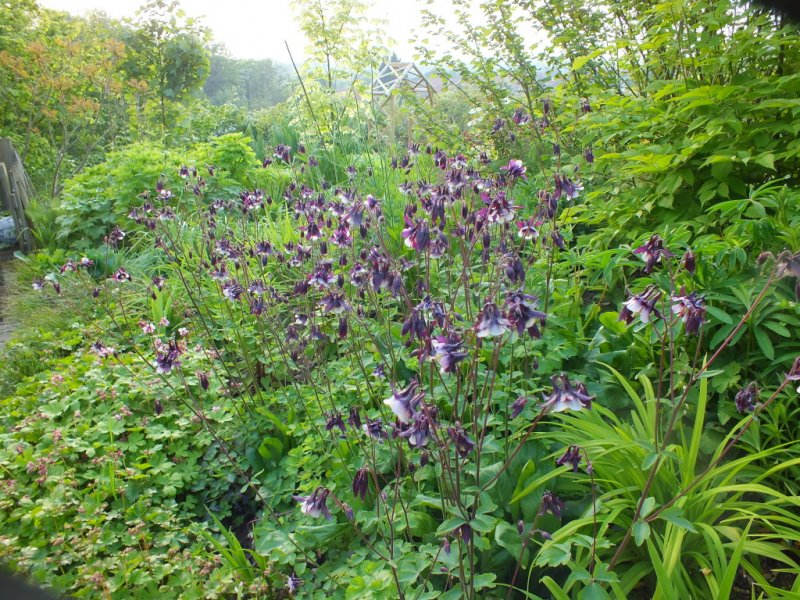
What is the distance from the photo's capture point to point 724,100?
291 centimetres

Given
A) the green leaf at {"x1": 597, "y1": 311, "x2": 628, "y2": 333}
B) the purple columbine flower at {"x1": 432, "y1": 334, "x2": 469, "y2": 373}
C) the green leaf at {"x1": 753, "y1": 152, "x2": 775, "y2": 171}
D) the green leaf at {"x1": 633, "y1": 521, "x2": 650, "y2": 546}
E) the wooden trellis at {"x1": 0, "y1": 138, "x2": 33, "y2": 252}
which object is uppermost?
the wooden trellis at {"x1": 0, "y1": 138, "x2": 33, "y2": 252}

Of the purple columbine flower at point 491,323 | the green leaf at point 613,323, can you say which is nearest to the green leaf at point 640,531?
the purple columbine flower at point 491,323

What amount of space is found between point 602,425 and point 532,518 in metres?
0.50

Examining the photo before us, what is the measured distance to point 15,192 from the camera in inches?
316

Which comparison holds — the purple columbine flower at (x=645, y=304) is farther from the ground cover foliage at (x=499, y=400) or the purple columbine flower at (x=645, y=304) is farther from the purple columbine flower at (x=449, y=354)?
the purple columbine flower at (x=449, y=354)

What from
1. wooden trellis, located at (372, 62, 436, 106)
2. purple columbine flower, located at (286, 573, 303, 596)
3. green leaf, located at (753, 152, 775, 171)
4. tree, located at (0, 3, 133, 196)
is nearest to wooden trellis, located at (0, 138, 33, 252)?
tree, located at (0, 3, 133, 196)

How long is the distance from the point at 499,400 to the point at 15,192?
8481mm

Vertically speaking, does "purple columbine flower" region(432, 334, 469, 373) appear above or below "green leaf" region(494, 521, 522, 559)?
above

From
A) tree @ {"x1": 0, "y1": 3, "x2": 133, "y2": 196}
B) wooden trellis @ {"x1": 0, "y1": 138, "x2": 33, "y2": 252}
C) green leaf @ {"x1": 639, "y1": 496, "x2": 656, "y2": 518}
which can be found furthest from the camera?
tree @ {"x1": 0, "y1": 3, "x2": 133, "y2": 196}

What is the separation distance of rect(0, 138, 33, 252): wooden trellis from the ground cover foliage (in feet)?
13.6

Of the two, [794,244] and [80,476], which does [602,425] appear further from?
[80,476]

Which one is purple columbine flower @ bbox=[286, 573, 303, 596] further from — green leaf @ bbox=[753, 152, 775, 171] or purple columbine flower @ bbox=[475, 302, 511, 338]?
green leaf @ bbox=[753, 152, 775, 171]

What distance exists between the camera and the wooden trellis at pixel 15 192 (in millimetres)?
7746

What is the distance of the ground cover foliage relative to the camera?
1.71 metres
